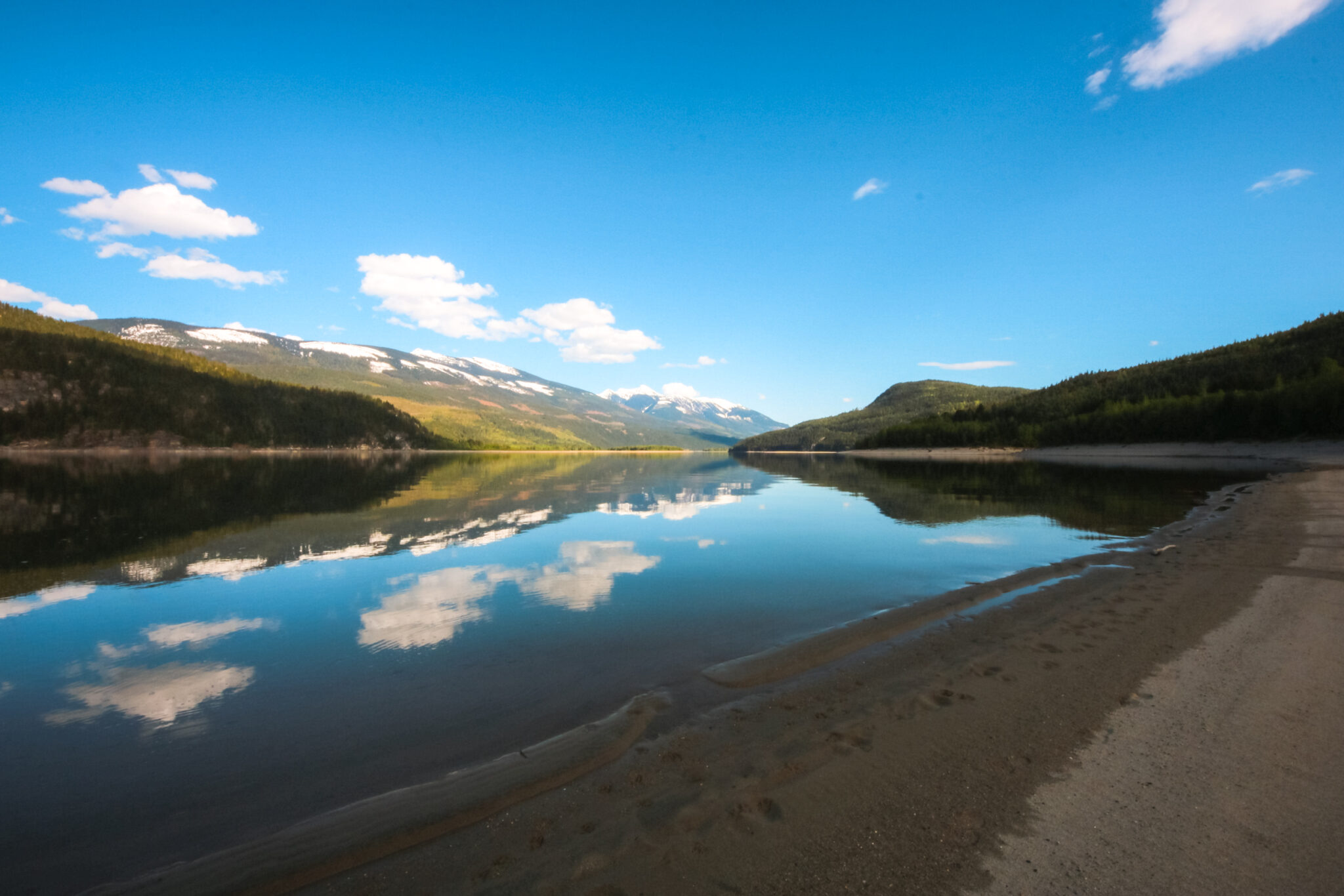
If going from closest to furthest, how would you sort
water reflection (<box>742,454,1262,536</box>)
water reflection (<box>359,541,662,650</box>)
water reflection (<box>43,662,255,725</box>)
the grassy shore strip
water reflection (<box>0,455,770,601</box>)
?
the grassy shore strip, water reflection (<box>43,662,255,725</box>), water reflection (<box>359,541,662,650</box>), water reflection (<box>0,455,770,601</box>), water reflection (<box>742,454,1262,536</box>)

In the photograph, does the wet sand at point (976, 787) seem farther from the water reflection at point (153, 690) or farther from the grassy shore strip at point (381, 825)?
the water reflection at point (153, 690)

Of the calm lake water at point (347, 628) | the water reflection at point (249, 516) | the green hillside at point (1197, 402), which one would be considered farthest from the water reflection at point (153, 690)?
the green hillside at point (1197, 402)

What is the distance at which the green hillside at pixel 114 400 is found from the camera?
141000 millimetres

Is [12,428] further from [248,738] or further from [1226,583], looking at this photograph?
[1226,583]

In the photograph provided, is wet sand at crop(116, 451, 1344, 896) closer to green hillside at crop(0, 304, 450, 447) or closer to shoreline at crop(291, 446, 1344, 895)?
shoreline at crop(291, 446, 1344, 895)

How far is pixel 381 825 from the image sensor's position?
209 inches

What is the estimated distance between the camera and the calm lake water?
20.2ft

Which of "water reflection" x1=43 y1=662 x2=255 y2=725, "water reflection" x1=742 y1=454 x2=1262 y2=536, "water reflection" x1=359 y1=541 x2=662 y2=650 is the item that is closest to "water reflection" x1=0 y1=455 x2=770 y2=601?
"water reflection" x1=359 y1=541 x2=662 y2=650

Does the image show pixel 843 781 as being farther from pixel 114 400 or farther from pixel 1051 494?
pixel 114 400

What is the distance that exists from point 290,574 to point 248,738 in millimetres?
10898

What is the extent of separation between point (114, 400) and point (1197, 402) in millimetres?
258176

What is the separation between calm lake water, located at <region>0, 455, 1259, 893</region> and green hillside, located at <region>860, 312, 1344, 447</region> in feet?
268

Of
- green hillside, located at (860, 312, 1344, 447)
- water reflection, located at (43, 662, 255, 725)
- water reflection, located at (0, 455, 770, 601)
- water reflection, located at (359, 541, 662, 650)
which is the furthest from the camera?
green hillside, located at (860, 312, 1344, 447)

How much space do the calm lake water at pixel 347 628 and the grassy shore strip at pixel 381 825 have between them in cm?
34
